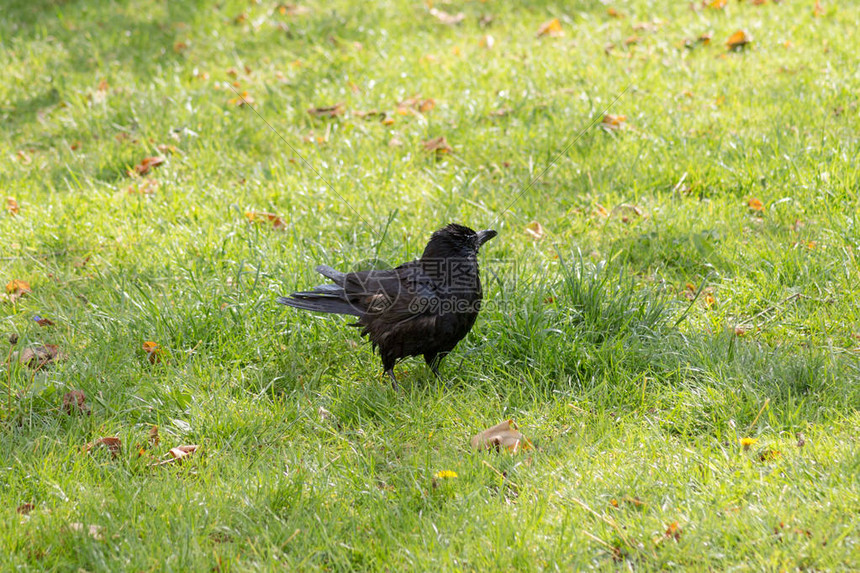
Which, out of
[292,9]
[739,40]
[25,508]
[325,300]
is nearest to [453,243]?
[325,300]

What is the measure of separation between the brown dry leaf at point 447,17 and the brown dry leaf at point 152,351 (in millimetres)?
5485

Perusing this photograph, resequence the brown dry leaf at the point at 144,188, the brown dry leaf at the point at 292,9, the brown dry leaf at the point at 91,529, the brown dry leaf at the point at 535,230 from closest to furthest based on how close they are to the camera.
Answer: the brown dry leaf at the point at 91,529, the brown dry leaf at the point at 535,230, the brown dry leaf at the point at 144,188, the brown dry leaf at the point at 292,9

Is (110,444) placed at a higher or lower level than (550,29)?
lower

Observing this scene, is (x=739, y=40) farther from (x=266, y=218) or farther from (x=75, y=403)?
(x=75, y=403)

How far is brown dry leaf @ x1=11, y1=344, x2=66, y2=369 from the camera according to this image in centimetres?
371

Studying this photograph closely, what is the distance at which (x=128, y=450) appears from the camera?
3158mm

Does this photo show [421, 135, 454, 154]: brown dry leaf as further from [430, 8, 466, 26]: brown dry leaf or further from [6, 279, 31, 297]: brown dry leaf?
[6, 279, 31, 297]: brown dry leaf

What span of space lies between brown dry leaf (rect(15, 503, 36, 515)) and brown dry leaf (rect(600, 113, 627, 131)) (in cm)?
450

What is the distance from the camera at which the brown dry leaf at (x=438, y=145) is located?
5.70m

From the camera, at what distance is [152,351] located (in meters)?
3.76

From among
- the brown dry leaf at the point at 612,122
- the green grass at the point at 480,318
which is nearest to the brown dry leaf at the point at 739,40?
the green grass at the point at 480,318

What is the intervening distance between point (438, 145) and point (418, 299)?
245 cm

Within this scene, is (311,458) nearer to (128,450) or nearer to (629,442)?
(128,450)

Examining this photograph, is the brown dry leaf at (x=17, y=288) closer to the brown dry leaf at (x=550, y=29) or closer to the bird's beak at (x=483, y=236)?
the bird's beak at (x=483, y=236)
